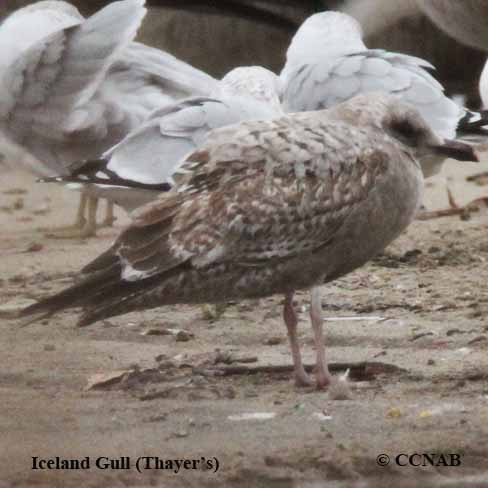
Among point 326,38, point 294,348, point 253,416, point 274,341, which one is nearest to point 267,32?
point 326,38

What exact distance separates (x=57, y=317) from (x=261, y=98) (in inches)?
44.2

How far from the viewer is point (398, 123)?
3.80 m

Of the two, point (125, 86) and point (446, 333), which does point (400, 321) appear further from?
point (125, 86)

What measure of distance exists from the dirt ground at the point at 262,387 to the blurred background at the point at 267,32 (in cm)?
311

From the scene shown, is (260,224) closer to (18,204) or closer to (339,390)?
(339,390)

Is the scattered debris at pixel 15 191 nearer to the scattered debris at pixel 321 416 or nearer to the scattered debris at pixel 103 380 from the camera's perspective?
the scattered debris at pixel 103 380

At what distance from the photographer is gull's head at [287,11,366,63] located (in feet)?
20.5

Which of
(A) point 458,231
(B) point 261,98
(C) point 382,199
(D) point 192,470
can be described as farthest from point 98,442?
(A) point 458,231

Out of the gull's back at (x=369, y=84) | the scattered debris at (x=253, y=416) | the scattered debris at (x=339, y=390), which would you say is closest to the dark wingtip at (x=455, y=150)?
the scattered debris at (x=339, y=390)

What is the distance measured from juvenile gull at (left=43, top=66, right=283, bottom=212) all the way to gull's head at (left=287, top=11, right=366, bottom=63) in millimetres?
1126

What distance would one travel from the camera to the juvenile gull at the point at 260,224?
3.58 metres

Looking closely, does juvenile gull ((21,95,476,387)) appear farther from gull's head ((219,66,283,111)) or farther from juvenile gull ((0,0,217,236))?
juvenile gull ((0,0,217,236))

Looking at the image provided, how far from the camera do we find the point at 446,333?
4.21 m

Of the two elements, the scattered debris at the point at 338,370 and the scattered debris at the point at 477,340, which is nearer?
the scattered debris at the point at 338,370
